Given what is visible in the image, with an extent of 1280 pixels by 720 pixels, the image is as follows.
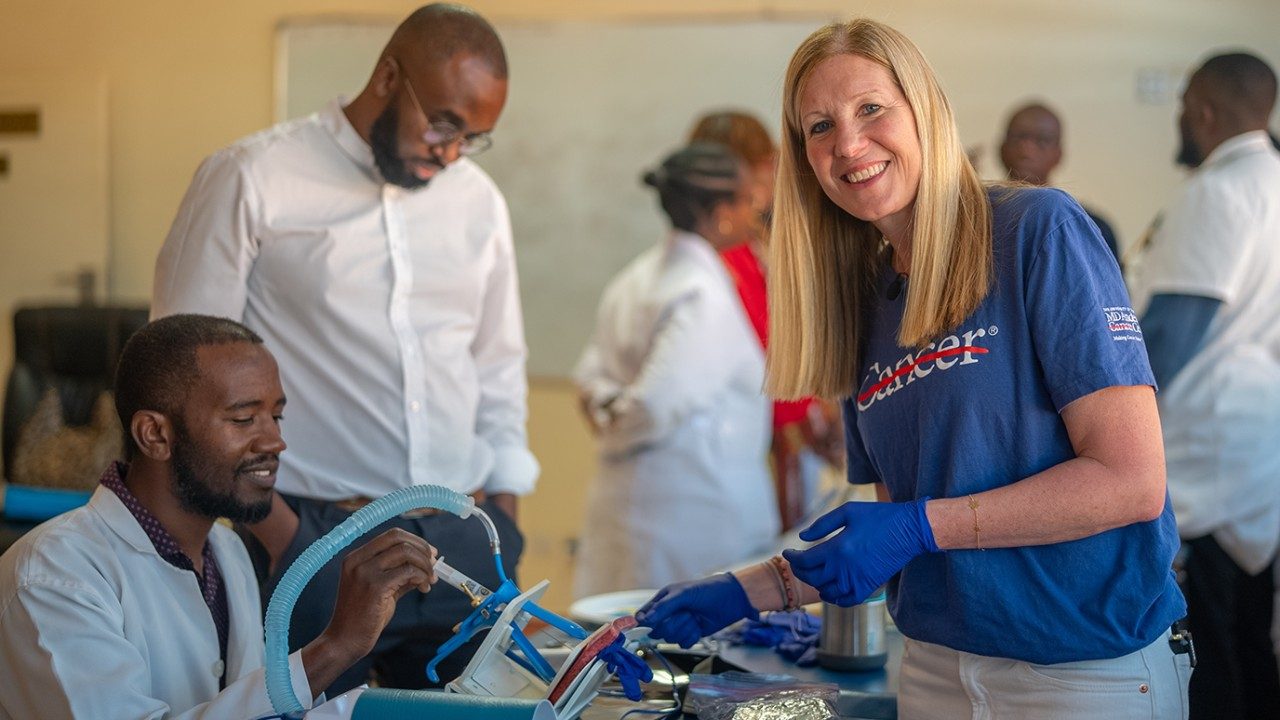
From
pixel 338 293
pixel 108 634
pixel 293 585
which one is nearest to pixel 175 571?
pixel 108 634

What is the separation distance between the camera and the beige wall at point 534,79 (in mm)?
4617

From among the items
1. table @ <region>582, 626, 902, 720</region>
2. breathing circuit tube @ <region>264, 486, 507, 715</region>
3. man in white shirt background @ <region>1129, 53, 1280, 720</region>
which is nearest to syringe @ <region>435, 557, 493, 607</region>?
breathing circuit tube @ <region>264, 486, 507, 715</region>

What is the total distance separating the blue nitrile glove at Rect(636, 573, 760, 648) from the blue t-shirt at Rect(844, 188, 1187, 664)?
0.90 feet

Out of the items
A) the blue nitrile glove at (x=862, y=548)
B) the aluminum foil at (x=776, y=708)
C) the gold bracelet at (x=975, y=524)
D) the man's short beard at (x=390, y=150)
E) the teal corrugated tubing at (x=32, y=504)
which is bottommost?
the teal corrugated tubing at (x=32, y=504)

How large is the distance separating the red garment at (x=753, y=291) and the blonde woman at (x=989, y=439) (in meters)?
2.19

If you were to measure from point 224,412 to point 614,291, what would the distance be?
2.03 metres

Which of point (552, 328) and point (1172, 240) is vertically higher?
point (1172, 240)

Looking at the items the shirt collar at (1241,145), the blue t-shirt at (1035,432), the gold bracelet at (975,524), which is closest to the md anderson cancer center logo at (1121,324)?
the blue t-shirt at (1035,432)

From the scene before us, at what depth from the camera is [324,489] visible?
6.69 feet

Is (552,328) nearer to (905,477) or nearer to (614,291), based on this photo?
(614,291)

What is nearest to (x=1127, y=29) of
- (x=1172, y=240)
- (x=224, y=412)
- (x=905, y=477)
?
(x=1172, y=240)

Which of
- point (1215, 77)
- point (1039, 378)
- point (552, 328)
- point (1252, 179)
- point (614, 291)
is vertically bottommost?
point (552, 328)

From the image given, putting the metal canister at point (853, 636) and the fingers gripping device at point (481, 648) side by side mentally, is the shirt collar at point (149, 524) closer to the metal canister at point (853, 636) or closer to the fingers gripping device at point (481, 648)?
the fingers gripping device at point (481, 648)

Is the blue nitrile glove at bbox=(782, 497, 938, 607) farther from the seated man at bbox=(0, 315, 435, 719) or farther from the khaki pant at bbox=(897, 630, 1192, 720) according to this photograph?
the seated man at bbox=(0, 315, 435, 719)
